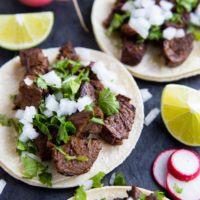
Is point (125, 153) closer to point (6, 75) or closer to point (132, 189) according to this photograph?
point (132, 189)

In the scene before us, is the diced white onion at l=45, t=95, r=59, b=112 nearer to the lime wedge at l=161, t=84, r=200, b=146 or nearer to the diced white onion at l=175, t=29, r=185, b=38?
the lime wedge at l=161, t=84, r=200, b=146

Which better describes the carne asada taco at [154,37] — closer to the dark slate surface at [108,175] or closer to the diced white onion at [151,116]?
the dark slate surface at [108,175]

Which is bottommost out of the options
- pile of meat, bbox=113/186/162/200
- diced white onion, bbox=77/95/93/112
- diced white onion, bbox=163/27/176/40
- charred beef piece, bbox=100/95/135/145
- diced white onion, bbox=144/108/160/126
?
diced white onion, bbox=144/108/160/126

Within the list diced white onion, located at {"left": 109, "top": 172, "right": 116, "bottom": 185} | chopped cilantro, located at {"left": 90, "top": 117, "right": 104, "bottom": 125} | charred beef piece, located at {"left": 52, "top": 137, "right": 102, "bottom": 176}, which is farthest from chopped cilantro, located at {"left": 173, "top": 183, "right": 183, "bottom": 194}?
chopped cilantro, located at {"left": 90, "top": 117, "right": 104, "bottom": 125}

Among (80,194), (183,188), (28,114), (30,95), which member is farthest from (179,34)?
(80,194)

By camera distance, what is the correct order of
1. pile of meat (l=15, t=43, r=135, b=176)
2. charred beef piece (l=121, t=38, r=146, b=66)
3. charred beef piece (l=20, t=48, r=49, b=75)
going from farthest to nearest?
charred beef piece (l=121, t=38, r=146, b=66)
charred beef piece (l=20, t=48, r=49, b=75)
pile of meat (l=15, t=43, r=135, b=176)

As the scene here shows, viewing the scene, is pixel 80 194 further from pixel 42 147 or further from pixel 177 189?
pixel 177 189

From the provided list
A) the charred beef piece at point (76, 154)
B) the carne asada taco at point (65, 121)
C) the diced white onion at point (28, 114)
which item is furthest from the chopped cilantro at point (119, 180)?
the diced white onion at point (28, 114)
